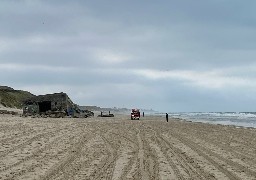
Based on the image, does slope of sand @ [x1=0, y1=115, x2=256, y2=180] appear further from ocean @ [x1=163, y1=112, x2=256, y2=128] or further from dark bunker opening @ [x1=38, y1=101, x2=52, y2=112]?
dark bunker opening @ [x1=38, y1=101, x2=52, y2=112]

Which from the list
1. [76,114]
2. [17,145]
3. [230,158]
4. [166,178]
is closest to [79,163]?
[166,178]

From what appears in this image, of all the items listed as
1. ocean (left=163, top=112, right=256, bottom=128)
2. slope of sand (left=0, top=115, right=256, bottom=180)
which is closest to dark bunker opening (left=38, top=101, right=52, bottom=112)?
ocean (left=163, top=112, right=256, bottom=128)

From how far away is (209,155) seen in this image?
17312 mm

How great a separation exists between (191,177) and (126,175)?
209cm

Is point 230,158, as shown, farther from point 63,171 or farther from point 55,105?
point 55,105

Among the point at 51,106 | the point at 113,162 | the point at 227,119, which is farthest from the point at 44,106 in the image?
the point at 113,162

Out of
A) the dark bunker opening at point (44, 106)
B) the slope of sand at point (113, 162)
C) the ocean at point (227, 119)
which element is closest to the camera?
the slope of sand at point (113, 162)

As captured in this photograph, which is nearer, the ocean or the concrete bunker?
the ocean

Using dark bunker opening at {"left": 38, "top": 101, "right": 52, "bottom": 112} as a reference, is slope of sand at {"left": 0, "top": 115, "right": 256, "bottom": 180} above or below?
below

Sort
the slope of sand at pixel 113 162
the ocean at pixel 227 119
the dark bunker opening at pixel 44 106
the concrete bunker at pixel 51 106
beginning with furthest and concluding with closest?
the dark bunker opening at pixel 44 106 → the concrete bunker at pixel 51 106 → the ocean at pixel 227 119 → the slope of sand at pixel 113 162

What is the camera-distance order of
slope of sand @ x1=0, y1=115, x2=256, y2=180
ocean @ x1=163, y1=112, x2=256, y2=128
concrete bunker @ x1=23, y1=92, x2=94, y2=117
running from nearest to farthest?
slope of sand @ x1=0, y1=115, x2=256, y2=180, ocean @ x1=163, y1=112, x2=256, y2=128, concrete bunker @ x1=23, y1=92, x2=94, y2=117

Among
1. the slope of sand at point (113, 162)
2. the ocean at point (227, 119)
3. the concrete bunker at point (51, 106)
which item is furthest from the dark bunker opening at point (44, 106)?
the slope of sand at point (113, 162)

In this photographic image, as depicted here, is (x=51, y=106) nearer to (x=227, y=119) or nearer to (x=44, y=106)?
(x=44, y=106)

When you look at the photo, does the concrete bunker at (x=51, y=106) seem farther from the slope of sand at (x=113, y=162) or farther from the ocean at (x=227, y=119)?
the slope of sand at (x=113, y=162)
